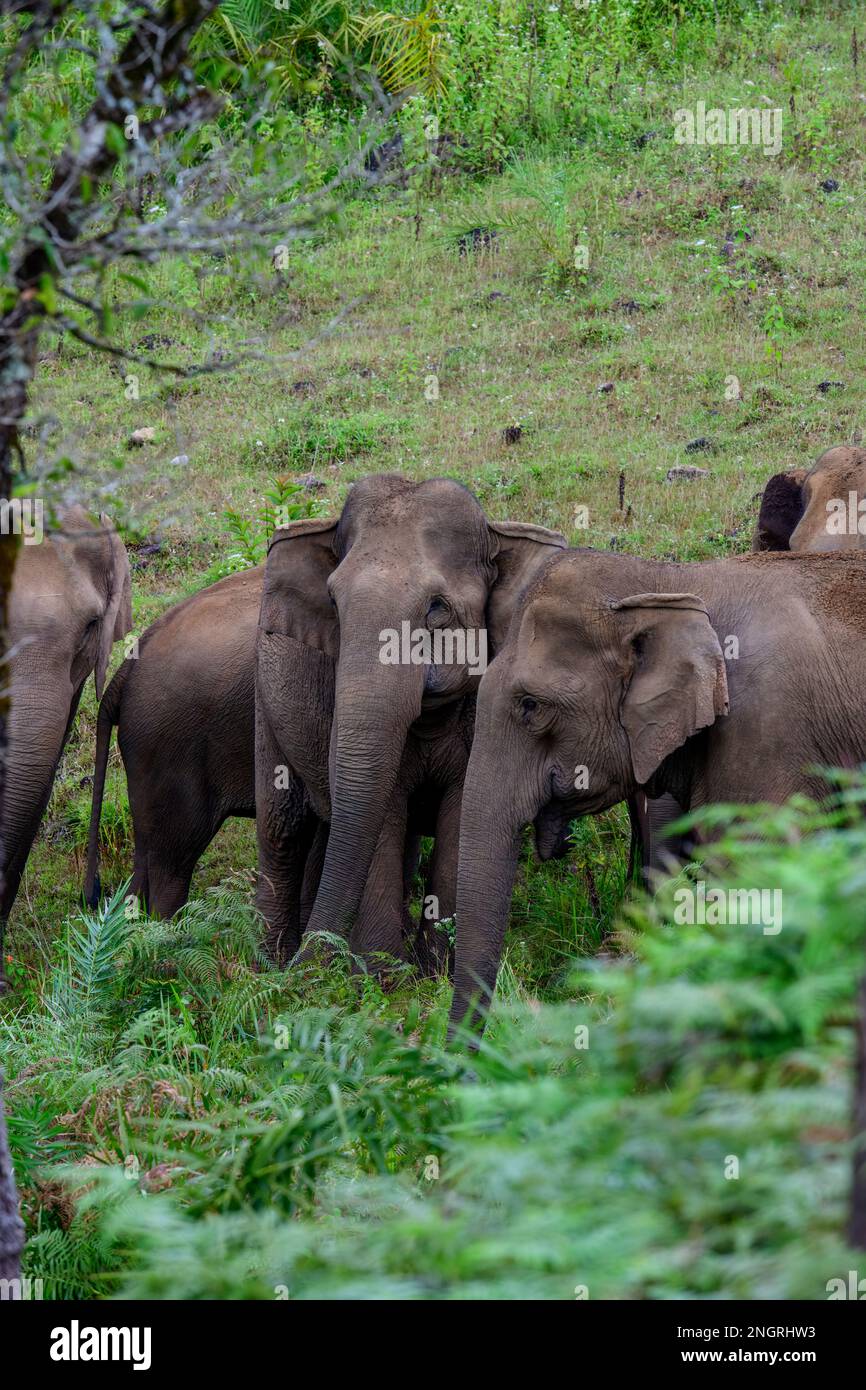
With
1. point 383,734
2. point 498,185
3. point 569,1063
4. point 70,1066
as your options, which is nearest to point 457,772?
point 383,734

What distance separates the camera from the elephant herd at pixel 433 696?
7016 mm

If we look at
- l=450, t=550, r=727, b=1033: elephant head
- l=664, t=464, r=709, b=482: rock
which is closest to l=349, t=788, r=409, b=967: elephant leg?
l=450, t=550, r=727, b=1033: elephant head

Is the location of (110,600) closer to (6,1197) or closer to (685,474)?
(685,474)

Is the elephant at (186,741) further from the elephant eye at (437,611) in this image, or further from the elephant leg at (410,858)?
the elephant eye at (437,611)

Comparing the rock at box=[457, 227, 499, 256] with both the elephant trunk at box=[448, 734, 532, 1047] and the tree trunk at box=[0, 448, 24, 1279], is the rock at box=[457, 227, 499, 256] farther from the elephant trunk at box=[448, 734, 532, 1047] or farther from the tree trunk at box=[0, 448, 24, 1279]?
the tree trunk at box=[0, 448, 24, 1279]

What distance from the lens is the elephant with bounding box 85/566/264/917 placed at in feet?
A: 33.7

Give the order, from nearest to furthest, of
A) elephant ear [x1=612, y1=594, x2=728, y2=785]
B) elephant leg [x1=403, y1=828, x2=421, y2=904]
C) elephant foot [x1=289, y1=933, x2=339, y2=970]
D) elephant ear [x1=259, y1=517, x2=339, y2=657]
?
elephant ear [x1=612, y1=594, x2=728, y2=785] < elephant foot [x1=289, y1=933, x2=339, y2=970] < elephant ear [x1=259, y1=517, x2=339, y2=657] < elephant leg [x1=403, y1=828, x2=421, y2=904]

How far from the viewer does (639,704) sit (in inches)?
275

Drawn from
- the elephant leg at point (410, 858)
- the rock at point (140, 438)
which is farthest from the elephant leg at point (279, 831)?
the rock at point (140, 438)

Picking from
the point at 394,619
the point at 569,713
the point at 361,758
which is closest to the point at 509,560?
the point at 394,619

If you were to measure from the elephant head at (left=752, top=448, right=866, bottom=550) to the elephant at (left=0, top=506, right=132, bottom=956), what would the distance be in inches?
138

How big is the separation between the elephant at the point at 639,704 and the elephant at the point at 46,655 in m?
2.76

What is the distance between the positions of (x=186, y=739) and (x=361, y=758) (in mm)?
2679
